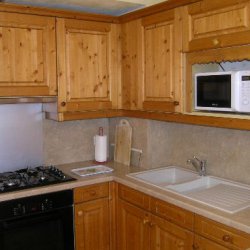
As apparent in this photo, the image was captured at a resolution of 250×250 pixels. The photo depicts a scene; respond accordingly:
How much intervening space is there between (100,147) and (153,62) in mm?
1013

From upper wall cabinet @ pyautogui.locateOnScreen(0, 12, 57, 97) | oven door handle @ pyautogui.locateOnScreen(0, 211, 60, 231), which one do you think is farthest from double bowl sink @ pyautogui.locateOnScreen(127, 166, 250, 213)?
upper wall cabinet @ pyautogui.locateOnScreen(0, 12, 57, 97)

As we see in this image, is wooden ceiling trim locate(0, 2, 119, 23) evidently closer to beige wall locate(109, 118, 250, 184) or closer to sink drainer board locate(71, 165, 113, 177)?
beige wall locate(109, 118, 250, 184)

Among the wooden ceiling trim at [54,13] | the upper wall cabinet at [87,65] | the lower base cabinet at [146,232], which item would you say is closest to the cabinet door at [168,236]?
the lower base cabinet at [146,232]

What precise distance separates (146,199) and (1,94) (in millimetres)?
1266

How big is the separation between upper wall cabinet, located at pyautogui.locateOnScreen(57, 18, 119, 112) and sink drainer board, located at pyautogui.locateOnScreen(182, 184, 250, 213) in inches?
43.8

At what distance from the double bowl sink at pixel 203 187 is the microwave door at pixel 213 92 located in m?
0.55

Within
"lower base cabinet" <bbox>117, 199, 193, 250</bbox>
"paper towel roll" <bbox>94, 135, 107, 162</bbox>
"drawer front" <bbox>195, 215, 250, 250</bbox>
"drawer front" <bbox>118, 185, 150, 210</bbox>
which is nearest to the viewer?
"drawer front" <bbox>195, 215, 250, 250</bbox>

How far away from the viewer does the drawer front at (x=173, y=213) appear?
2.01 m

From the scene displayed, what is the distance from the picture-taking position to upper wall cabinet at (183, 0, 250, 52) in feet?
6.06

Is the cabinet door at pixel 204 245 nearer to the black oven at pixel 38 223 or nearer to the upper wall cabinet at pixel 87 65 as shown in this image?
the black oven at pixel 38 223

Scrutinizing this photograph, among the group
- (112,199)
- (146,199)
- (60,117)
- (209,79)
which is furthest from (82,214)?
(209,79)

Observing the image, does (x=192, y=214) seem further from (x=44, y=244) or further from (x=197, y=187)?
(x=44, y=244)

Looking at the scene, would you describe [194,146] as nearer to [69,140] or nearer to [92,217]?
[92,217]

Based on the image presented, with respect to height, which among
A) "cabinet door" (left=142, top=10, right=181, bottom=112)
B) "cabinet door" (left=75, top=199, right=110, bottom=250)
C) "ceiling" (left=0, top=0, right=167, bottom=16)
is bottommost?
"cabinet door" (left=75, top=199, right=110, bottom=250)
